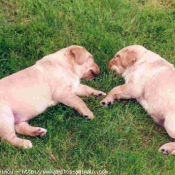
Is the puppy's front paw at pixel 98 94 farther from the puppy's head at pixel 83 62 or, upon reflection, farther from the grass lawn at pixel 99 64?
the puppy's head at pixel 83 62

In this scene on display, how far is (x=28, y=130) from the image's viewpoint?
6.12 m

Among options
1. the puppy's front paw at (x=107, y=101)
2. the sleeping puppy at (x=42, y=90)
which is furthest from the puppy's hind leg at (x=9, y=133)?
the puppy's front paw at (x=107, y=101)

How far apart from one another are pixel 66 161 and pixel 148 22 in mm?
3164

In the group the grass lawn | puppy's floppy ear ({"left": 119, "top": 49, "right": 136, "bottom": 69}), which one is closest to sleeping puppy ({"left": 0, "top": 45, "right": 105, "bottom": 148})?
the grass lawn

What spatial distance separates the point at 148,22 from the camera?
26.8 feet

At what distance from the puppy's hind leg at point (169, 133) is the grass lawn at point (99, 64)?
0.09 metres

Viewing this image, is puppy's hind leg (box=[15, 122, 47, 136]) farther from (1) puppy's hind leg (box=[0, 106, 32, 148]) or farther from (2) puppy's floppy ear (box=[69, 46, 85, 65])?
(2) puppy's floppy ear (box=[69, 46, 85, 65])

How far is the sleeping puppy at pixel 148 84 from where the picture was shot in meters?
6.27

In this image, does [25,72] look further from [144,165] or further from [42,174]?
[144,165]

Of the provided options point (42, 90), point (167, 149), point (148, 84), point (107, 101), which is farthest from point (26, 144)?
point (148, 84)

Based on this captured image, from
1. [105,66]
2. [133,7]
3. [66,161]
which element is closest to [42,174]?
[66,161]

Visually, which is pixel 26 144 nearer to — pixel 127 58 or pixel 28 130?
pixel 28 130

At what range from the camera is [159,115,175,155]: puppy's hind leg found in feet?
19.8

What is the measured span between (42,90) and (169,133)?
1593 millimetres
